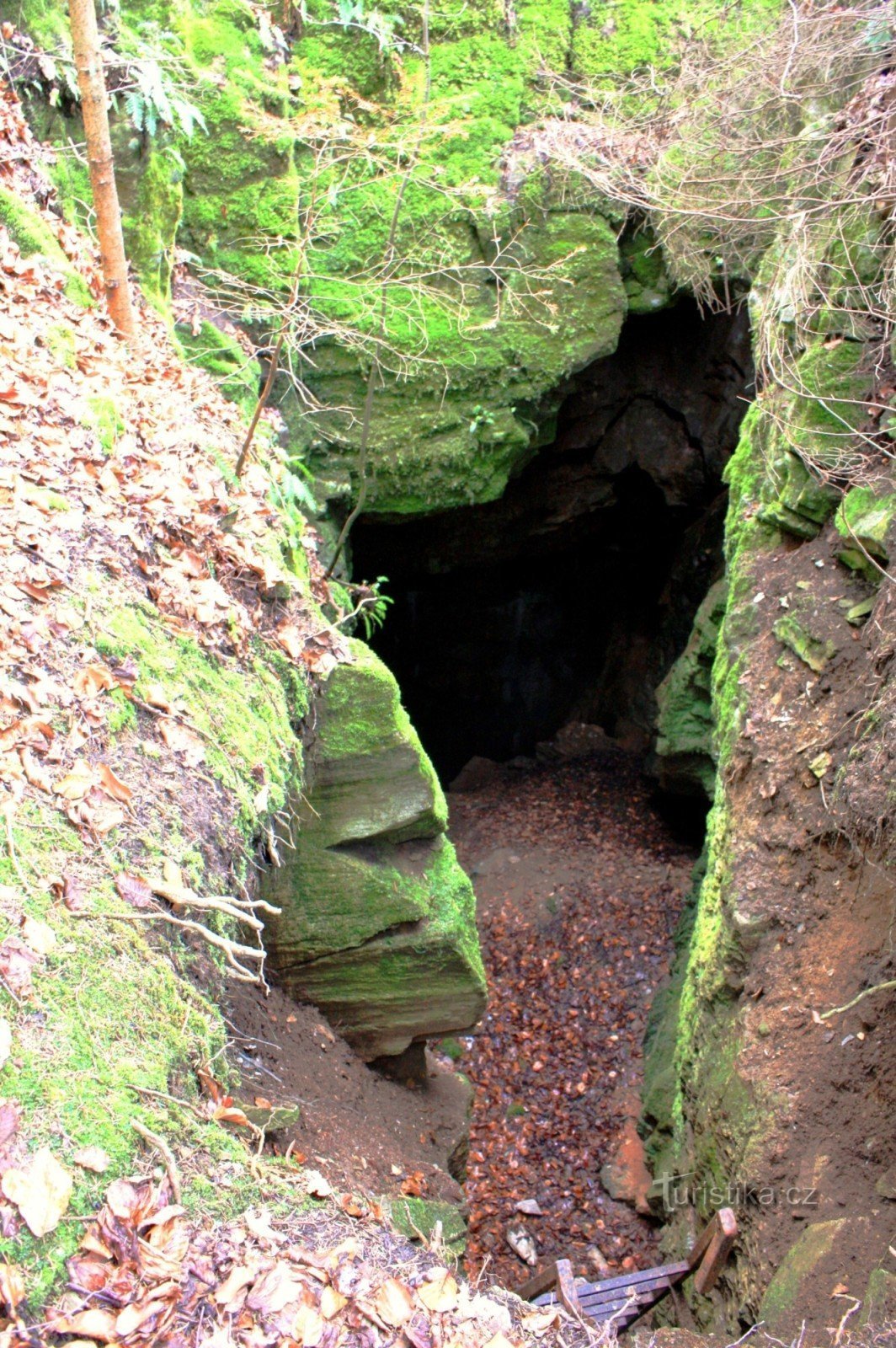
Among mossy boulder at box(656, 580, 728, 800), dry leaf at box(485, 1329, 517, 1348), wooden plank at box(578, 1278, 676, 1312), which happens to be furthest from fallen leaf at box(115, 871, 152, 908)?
mossy boulder at box(656, 580, 728, 800)

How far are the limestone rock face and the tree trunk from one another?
228 centimetres

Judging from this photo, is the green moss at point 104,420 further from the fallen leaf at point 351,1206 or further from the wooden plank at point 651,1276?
the wooden plank at point 651,1276

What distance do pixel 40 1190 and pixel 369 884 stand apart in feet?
9.99

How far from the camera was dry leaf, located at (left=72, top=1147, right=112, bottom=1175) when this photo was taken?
1.90m

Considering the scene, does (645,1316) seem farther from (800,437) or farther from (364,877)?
(800,437)

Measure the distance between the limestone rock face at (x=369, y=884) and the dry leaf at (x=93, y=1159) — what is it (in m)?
2.45

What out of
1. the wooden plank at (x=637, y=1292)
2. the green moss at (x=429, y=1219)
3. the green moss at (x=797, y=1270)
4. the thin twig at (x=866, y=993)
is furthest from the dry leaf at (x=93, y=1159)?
the wooden plank at (x=637, y=1292)

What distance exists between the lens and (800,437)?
5.75 metres

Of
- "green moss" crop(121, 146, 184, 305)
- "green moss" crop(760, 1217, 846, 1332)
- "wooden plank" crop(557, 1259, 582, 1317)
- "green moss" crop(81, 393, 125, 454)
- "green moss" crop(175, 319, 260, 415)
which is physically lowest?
"wooden plank" crop(557, 1259, 582, 1317)

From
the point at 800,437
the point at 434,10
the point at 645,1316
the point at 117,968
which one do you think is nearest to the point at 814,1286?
the point at 645,1316

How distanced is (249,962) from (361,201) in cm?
673

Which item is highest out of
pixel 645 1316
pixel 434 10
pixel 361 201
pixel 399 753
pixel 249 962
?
pixel 434 10

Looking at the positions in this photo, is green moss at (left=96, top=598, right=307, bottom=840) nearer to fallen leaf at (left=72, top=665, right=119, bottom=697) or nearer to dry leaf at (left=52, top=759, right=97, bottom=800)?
fallen leaf at (left=72, top=665, right=119, bottom=697)

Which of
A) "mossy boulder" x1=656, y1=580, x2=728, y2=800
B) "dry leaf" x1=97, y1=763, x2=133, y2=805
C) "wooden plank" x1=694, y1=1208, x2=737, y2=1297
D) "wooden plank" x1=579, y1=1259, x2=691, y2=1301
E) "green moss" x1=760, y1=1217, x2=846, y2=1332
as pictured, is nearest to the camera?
"dry leaf" x1=97, y1=763, x2=133, y2=805
